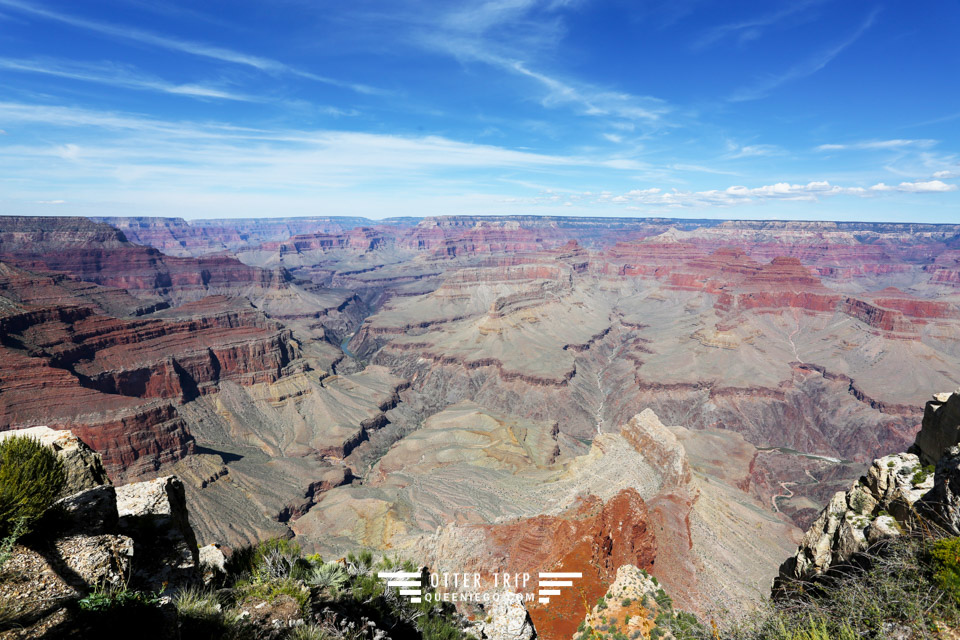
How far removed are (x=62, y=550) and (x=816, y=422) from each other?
13443 cm

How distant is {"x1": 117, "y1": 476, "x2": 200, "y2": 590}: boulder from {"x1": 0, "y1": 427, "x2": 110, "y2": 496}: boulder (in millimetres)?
1079

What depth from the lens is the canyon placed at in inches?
1439

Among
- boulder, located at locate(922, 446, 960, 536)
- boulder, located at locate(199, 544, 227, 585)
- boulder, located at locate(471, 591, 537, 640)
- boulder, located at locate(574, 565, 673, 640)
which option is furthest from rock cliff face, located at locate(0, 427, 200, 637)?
boulder, located at locate(574, 565, 673, 640)

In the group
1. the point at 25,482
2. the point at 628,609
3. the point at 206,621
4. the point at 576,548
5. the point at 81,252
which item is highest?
the point at 81,252

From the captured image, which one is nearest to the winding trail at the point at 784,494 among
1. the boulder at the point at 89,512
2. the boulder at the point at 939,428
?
the boulder at the point at 939,428

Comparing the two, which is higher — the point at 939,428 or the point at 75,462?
the point at 75,462

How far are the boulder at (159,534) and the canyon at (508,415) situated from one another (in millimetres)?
22846

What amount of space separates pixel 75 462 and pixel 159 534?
2662mm

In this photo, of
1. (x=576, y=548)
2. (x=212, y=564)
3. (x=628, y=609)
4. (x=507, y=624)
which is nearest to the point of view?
(x=212, y=564)

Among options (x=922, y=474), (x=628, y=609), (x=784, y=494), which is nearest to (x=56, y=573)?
(x=922, y=474)

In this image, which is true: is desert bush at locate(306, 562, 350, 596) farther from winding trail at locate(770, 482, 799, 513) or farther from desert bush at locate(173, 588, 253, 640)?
winding trail at locate(770, 482, 799, 513)

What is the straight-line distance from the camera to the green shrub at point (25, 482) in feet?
22.2

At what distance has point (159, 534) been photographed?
10.7m

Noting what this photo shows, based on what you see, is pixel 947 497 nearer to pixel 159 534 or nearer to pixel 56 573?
pixel 56 573
